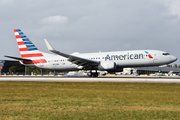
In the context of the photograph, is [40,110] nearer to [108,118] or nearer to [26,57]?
[108,118]

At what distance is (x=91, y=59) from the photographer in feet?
143

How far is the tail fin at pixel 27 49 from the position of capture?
157 feet

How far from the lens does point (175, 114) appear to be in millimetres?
8555

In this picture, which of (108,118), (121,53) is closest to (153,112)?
(108,118)

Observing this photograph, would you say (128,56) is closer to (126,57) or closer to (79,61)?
(126,57)

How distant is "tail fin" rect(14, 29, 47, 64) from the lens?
47750 mm

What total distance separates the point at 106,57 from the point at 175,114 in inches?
1311

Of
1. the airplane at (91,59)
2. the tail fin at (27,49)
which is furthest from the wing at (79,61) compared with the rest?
the tail fin at (27,49)

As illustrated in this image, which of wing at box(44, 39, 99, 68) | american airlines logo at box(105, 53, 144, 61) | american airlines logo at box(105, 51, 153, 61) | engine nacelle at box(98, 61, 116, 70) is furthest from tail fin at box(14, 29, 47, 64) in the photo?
american airlines logo at box(105, 51, 153, 61)

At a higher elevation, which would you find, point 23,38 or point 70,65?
point 23,38

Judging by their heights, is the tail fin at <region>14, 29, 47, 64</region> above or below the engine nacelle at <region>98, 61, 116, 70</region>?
above

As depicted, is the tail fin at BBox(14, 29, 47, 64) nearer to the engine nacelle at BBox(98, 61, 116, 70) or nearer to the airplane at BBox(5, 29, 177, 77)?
the airplane at BBox(5, 29, 177, 77)

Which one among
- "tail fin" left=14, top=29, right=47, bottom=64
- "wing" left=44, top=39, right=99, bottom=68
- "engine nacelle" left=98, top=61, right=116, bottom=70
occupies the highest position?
"tail fin" left=14, top=29, right=47, bottom=64

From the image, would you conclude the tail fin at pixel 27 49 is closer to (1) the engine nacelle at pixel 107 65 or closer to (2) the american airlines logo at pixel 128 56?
(1) the engine nacelle at pixel 107 65
